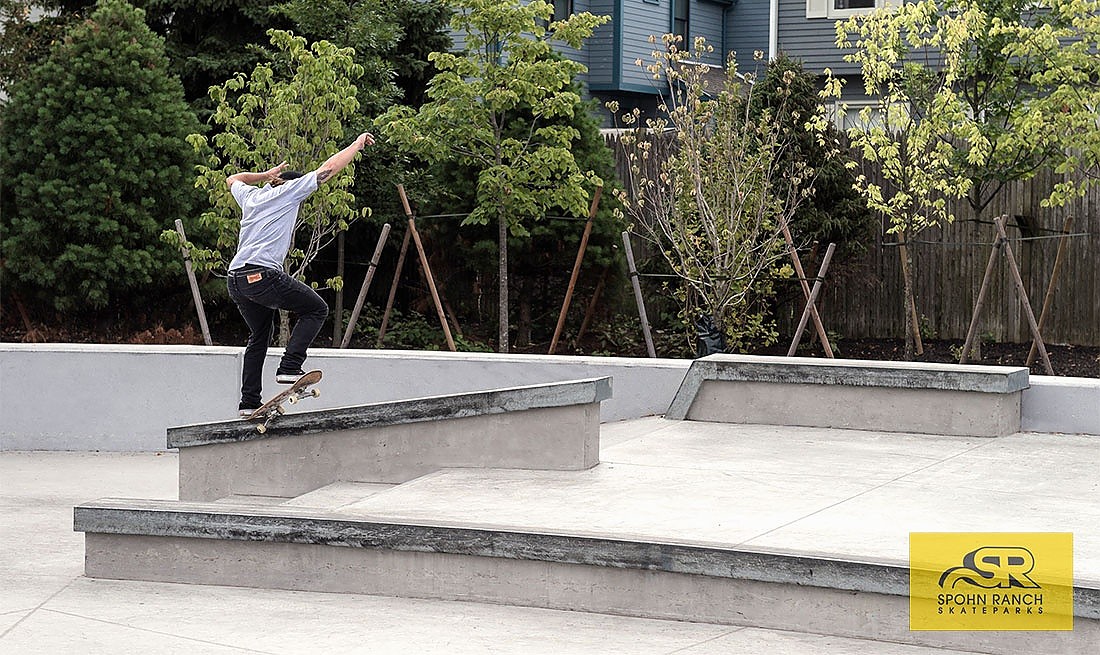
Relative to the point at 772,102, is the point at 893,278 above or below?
below

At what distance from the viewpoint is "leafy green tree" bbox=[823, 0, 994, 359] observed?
13.5 metres

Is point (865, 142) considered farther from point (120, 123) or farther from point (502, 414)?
point (120, 123)

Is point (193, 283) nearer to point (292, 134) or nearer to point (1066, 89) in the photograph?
point (292, 134)

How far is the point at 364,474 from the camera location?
29.8 ft

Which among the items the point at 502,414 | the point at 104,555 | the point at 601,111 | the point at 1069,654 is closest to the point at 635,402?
the point at 502,414

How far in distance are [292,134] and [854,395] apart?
22.0 feet

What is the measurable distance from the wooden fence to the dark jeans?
7910 millimetres

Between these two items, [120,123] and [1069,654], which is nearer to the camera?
[1069,654]

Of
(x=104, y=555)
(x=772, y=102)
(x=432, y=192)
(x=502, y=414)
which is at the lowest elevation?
(x=104, y=555)

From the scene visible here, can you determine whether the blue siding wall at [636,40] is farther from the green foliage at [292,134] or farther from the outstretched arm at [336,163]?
the outstretched arm at [336,163]

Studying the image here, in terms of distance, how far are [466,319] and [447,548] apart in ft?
33.4

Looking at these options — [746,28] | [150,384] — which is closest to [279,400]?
[150,384]

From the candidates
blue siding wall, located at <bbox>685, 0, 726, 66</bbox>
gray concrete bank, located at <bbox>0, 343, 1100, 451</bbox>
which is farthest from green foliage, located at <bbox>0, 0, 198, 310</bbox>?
blue siding wall, located at <bbox>685, 0, 726, 66</bbox>

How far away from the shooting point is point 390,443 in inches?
356
